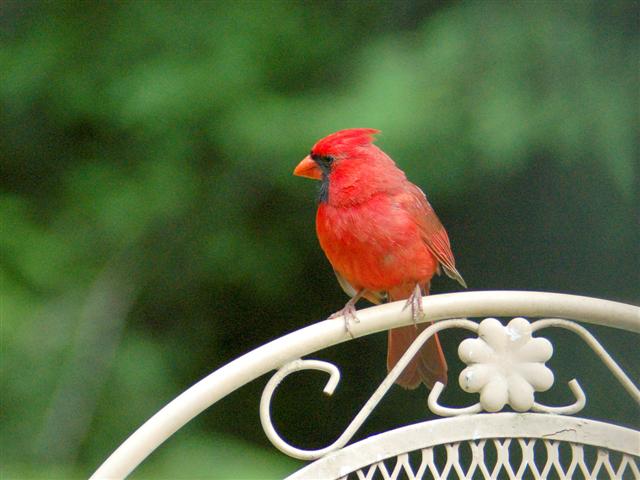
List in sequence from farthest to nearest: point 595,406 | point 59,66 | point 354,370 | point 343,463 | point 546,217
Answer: point 354,370, point 59,66, point 546,217, point 595,406, point 343,463

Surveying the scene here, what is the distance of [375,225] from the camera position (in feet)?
5.18

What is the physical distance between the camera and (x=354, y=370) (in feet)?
8.54

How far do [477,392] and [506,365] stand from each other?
0.05 metres

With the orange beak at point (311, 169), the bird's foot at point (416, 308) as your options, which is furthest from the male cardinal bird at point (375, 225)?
the bird's foot at point (416, 308)

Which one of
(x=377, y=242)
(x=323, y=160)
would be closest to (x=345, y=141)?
(x=323, y=160)

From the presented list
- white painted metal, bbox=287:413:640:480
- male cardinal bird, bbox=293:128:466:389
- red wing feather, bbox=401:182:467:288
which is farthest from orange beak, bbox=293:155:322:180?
white painted metal, bbox=287:413:640:480

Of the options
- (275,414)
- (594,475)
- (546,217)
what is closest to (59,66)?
(275,414)

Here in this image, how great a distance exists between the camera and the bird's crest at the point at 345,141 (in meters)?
1.58

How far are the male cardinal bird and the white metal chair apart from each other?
1.20 ft

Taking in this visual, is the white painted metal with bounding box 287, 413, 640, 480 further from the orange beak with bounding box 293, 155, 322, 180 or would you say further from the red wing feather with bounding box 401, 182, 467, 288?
the orange beak with bounding box 293, 155, 322, 180

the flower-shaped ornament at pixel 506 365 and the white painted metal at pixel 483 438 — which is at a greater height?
the flower-shaped ornament at pixel 506 365

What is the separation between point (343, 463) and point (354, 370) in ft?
4.85

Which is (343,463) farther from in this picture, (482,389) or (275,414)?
(275,414)

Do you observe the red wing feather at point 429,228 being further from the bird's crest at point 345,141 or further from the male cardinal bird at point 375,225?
the bird's crest at point 345,141
